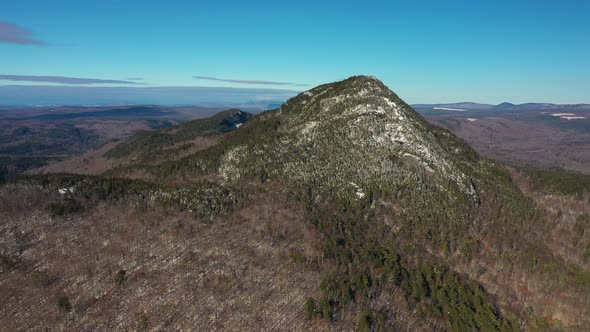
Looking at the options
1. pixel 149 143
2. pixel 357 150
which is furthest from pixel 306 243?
pixel 149 143

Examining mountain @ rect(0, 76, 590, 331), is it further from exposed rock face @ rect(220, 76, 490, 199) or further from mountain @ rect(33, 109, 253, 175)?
mountain @ rect(33, 109, 253, 175)

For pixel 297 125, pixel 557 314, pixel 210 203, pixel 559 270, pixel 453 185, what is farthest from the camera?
pixel 297 125

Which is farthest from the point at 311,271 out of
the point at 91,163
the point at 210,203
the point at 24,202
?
the point at 91,163

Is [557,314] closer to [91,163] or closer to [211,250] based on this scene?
[211,250]

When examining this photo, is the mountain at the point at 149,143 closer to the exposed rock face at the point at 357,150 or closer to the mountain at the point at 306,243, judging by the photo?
the exposed rock face at the point at 357,150

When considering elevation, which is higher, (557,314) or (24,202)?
(24,202)

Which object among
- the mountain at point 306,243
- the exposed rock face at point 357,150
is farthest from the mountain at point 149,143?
the mountain at point 306,243
